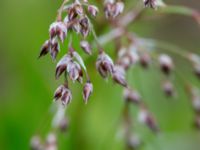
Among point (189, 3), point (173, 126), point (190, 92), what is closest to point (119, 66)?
point (190, 92)

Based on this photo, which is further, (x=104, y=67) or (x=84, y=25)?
(x=104, y=67)

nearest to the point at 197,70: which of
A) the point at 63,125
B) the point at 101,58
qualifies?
the point at 63,125

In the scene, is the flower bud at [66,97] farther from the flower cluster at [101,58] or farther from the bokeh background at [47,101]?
the bokeh background at [47,101]

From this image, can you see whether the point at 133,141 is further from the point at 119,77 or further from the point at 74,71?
the point at 74,71

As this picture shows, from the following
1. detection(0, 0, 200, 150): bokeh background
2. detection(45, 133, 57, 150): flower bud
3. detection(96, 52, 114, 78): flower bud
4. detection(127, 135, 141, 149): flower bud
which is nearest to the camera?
detection(96, 52, 114, 78): flower bud

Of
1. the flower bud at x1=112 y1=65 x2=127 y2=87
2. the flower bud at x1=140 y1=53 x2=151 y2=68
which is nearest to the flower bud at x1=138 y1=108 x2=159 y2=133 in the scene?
the flower bud at x1=140 y1=53 x2=151 y2=68

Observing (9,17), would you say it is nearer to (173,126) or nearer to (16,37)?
(16,37)

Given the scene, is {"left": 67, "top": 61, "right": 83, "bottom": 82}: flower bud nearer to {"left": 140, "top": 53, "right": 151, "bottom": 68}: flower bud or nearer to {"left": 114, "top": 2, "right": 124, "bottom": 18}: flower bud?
{"left": 114, "top": 2, "right": 124, "bottom": 18}: flower bud

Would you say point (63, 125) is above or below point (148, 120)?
above
